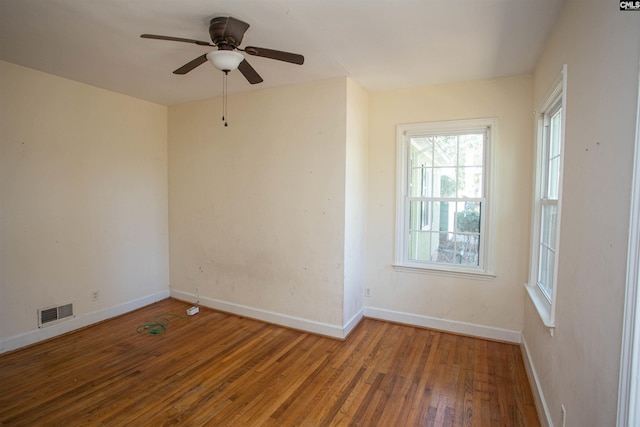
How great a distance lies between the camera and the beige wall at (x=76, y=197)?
9.84 feet

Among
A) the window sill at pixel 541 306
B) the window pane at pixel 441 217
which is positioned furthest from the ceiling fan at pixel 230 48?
the window sill at pixel 541 306

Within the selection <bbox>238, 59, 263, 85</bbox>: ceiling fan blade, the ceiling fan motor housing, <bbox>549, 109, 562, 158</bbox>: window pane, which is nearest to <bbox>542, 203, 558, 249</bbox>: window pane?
<bbox>549, 109, 562, 158</bbox>: window pane

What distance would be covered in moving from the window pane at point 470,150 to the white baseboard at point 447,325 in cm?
172

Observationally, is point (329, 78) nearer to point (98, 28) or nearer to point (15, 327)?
point (98, 28)

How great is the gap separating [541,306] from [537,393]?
1.96 ft

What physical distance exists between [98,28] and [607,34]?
3026 mm

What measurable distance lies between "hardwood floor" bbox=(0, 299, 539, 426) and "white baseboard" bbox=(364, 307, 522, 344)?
3.7 inches

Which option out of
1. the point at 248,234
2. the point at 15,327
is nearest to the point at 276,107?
the point at 248,234

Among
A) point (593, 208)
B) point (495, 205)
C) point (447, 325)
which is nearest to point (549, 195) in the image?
point (495, 205)

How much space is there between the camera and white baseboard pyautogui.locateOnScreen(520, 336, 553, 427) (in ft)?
6.51

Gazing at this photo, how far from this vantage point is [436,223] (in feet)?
11.8

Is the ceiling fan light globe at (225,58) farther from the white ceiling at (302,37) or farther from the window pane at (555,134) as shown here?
the window pane at (555,134)

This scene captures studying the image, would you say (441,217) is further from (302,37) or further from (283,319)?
(302,37)

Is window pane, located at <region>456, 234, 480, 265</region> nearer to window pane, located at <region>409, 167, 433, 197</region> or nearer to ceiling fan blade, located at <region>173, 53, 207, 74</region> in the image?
window pane, located at <region>409, 167, 433, 197</region>
